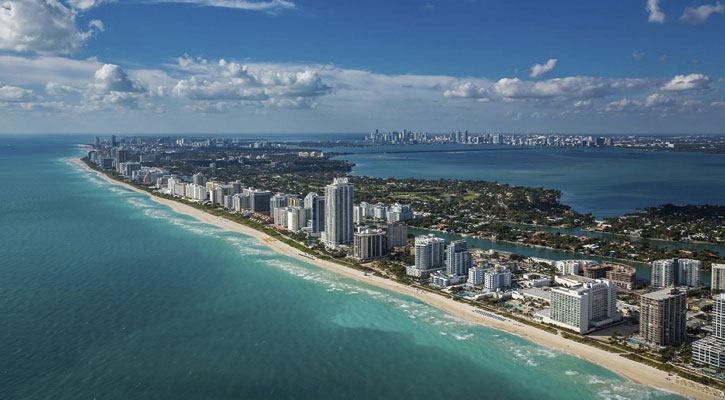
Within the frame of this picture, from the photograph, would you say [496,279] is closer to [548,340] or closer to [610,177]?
[548,340]

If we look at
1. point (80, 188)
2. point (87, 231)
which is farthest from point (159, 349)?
point (80, 188)

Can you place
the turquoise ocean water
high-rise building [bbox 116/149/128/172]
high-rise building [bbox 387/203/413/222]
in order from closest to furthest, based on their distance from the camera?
the turquoise ocean water, high-rise building [bbox 387/203/413/222], high-rise building [bbox 116/149/128/172]

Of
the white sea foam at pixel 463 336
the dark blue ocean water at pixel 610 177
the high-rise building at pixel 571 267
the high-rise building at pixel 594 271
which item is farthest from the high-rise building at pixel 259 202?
the white sea foam at pixel 463 336

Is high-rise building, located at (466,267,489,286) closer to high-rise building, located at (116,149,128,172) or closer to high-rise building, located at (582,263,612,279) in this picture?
high-rise building, located at (582,263,612,279)


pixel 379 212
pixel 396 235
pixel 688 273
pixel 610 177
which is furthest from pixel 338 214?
pixel 610 177

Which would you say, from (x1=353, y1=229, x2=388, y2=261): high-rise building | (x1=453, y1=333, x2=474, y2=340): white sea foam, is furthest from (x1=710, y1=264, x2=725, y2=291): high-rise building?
(x1=353, y1=229, x2=388, y2=261): high-rise building

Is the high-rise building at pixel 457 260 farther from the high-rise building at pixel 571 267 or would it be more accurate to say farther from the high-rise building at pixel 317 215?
the high-rise building at pixel 317 215
